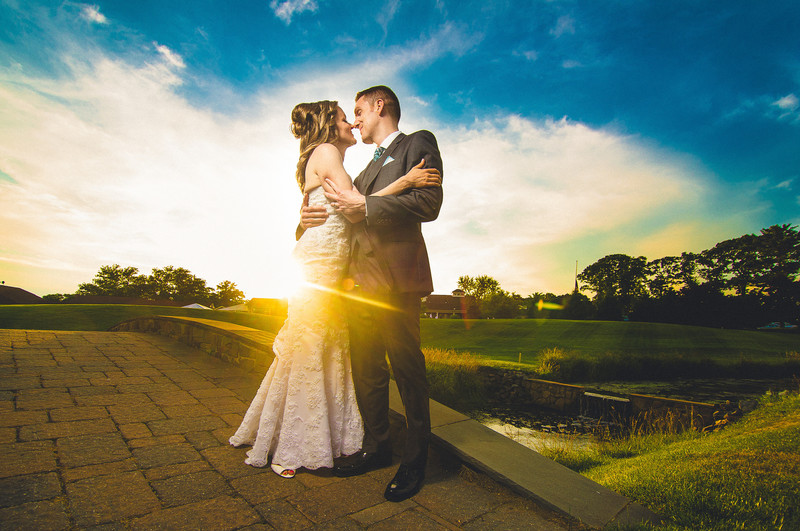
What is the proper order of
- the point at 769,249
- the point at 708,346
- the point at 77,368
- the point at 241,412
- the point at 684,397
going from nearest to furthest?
the point at 241,412, the point at 77,368, the point at 684,397, the point at 708,346, the point at 769,249

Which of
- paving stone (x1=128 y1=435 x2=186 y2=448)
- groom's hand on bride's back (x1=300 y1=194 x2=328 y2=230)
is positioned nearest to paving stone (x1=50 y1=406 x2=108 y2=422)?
paving stone (x1=128 y1=435 x2=186 y2=448)

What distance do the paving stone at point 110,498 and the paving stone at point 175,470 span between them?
46mm

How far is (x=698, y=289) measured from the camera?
127 feet

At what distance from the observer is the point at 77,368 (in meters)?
3.98

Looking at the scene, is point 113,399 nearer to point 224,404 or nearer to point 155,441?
point 224,404

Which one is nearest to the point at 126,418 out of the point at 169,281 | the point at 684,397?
the point at 684,397

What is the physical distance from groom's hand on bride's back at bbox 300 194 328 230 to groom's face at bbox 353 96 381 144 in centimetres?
53

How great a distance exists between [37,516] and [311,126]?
2.27 meters

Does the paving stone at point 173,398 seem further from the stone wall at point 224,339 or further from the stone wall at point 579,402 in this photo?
the stone wall at point 579,402

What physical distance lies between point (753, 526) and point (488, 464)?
50.3 inches

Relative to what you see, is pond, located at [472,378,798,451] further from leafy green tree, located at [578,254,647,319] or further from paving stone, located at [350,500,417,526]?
leafy green tree, located at [578,254,647,319]

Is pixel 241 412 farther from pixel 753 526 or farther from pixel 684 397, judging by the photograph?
pixel 684 397

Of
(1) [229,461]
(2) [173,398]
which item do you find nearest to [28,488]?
(1) [229,461]

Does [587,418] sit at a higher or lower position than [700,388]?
lower
